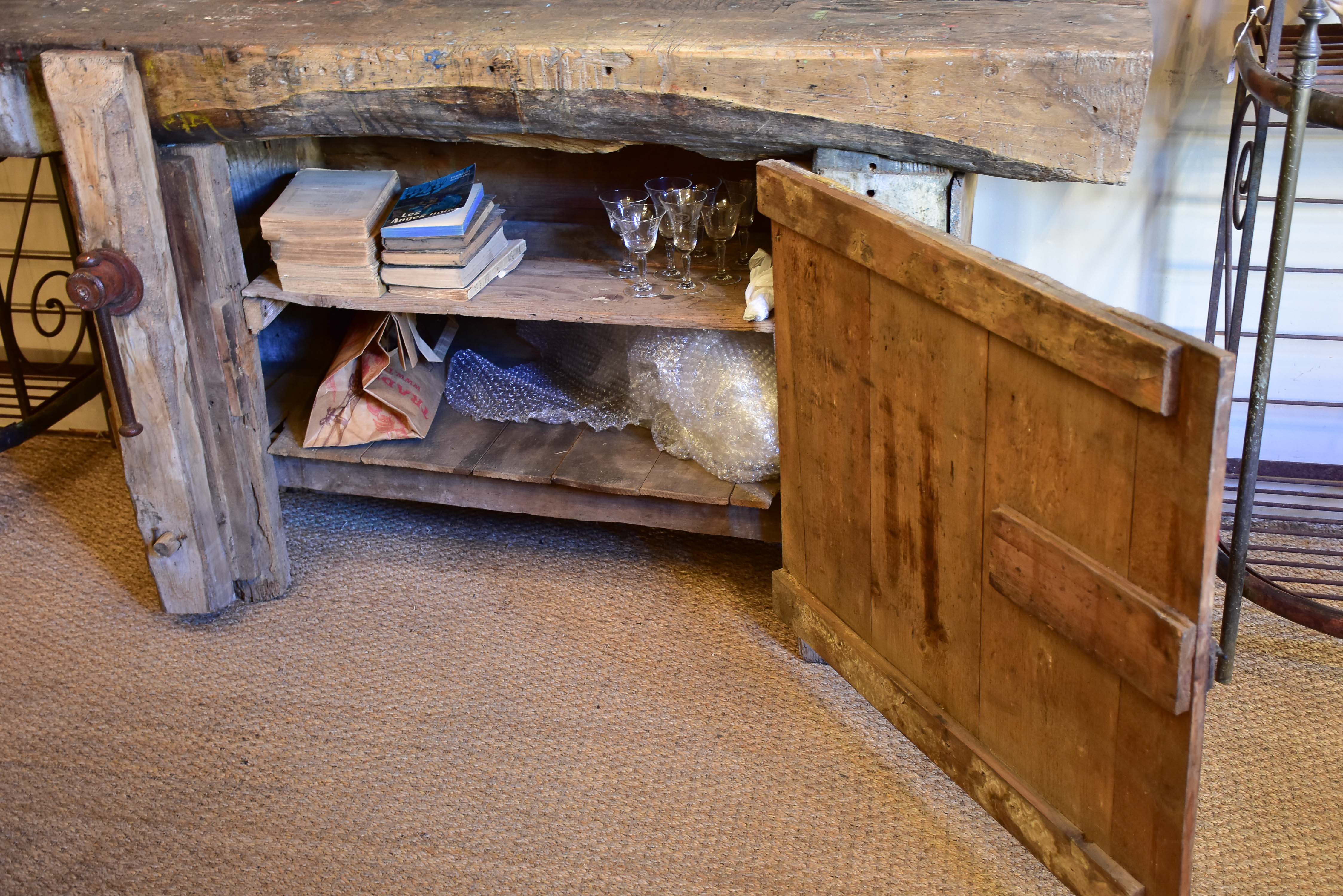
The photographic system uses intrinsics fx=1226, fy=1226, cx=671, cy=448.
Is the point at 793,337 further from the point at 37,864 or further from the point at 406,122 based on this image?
the point at 37,864

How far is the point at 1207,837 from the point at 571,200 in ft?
5.00

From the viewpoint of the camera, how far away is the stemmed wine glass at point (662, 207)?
198 cm

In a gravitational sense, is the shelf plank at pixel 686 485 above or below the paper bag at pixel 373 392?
below

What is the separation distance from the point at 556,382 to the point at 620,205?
52cm

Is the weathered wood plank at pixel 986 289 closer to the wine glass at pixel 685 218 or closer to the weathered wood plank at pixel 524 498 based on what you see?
the wine glass at pixel 685 218

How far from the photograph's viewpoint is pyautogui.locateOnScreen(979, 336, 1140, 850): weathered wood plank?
48.1 inches

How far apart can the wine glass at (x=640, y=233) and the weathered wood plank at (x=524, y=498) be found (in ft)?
1.13

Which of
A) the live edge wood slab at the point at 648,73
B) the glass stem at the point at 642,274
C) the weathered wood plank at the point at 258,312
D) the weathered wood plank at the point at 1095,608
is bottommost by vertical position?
the weathered wood plank at the point at 1095,608

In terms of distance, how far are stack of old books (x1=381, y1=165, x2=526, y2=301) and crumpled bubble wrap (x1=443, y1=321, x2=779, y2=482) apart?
34 cm

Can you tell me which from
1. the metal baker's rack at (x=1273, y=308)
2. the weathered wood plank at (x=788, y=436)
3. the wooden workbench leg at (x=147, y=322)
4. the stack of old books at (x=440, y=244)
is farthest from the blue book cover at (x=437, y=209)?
the metal baker's rack at (x=1273, y=308)

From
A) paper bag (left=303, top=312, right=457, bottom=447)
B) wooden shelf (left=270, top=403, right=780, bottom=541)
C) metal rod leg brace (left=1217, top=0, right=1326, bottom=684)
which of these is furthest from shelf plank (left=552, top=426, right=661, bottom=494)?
metal rod leg brace (left=1217, top=0, right=1326, bottom=684)

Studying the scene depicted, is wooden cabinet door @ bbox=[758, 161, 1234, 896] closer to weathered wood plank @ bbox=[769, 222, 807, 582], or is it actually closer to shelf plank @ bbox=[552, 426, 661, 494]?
weathered wood plank @ bbox=[769, 222, 807, 582]

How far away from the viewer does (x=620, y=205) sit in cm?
196

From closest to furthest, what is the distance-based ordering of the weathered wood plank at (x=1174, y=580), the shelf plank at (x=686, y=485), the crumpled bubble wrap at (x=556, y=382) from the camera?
the weathered wood plank at (x=1174, y=580)
the shelf plank at (x=686, y=485)
the crumpled bubble wrap at (x=556, y=382)
